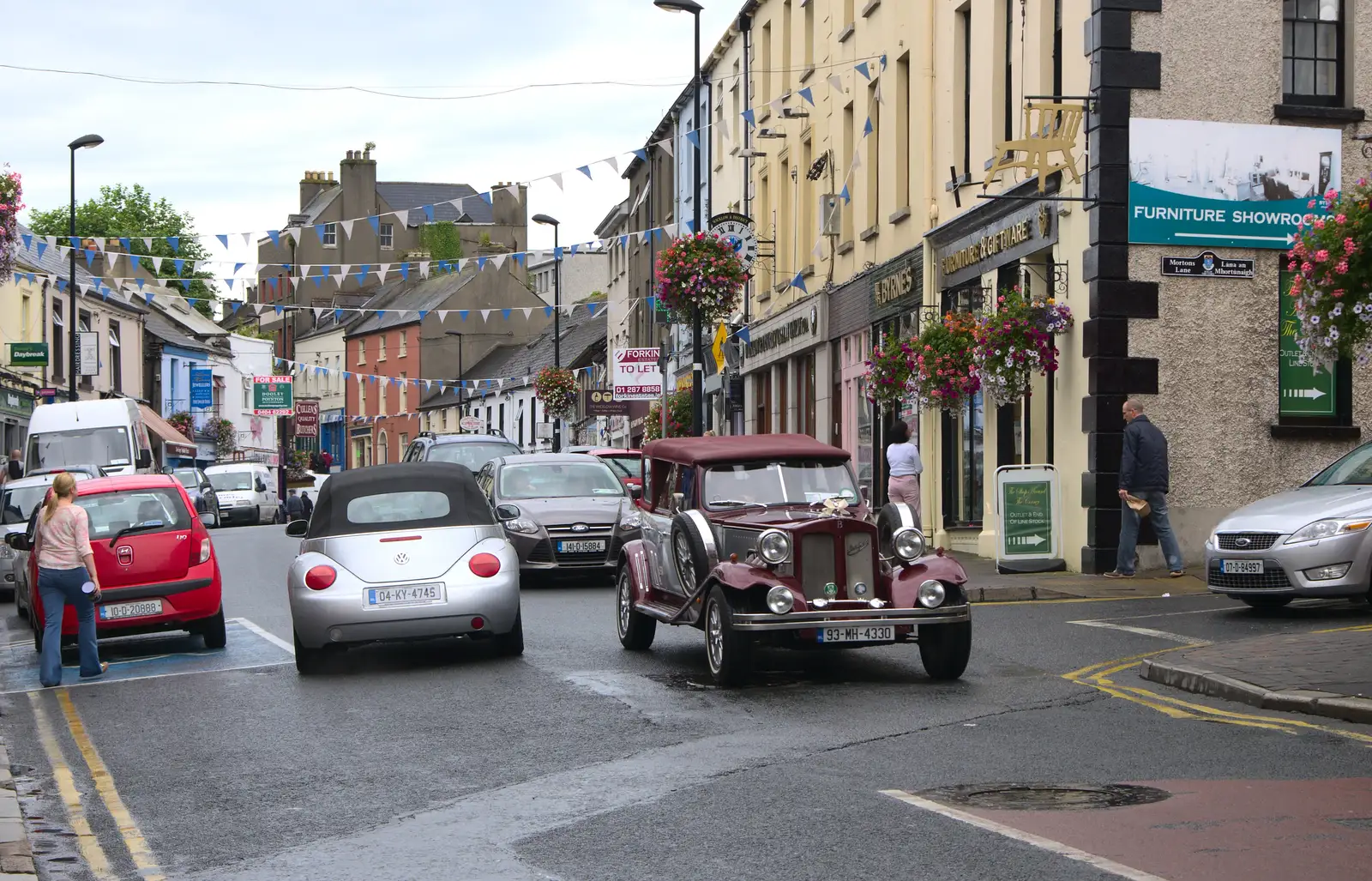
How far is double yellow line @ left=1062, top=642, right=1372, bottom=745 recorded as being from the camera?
9.56m

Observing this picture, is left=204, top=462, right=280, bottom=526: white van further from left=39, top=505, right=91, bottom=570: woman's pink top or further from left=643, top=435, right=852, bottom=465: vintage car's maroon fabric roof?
left=643, top=435, right=852, bottom=465: vintage car's maroon fabric roof

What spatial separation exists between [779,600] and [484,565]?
3097mm

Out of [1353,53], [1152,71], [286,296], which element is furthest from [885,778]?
[286,296]

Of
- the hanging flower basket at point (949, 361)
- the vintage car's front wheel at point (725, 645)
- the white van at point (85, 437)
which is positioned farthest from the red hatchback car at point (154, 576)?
the white van at point (85, 437)

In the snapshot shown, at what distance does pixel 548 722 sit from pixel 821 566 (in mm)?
2335

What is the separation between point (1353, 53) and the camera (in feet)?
69.3

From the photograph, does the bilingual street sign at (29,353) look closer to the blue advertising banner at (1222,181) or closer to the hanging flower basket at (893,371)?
the hanging flower basket at (893,371)

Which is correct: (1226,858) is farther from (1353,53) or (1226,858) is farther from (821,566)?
(1353,53)

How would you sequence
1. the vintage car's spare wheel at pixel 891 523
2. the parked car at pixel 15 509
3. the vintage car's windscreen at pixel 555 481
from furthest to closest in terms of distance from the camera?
the parked car at pixel 15 509 → the vintage car's windscreen at pixel 555 481 → the vintage car's spare wheel at pixel 891 523

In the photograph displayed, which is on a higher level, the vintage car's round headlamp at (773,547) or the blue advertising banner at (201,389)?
the blue advertising banner at (201,389)

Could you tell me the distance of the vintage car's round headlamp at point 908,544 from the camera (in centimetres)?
1184

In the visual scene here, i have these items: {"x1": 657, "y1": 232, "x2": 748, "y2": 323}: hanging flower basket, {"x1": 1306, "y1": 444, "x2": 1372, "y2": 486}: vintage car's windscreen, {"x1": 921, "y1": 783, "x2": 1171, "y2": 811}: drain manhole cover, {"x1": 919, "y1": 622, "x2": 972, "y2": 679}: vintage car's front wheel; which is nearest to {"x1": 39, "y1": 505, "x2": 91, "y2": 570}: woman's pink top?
{"x1": 919, "y1": 622, "x2": 972, "y2": 679}: vintage car's front wheel

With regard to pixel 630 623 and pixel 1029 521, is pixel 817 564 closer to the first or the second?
pixel 630 623

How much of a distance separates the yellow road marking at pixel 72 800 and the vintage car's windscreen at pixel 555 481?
33.0 ft
